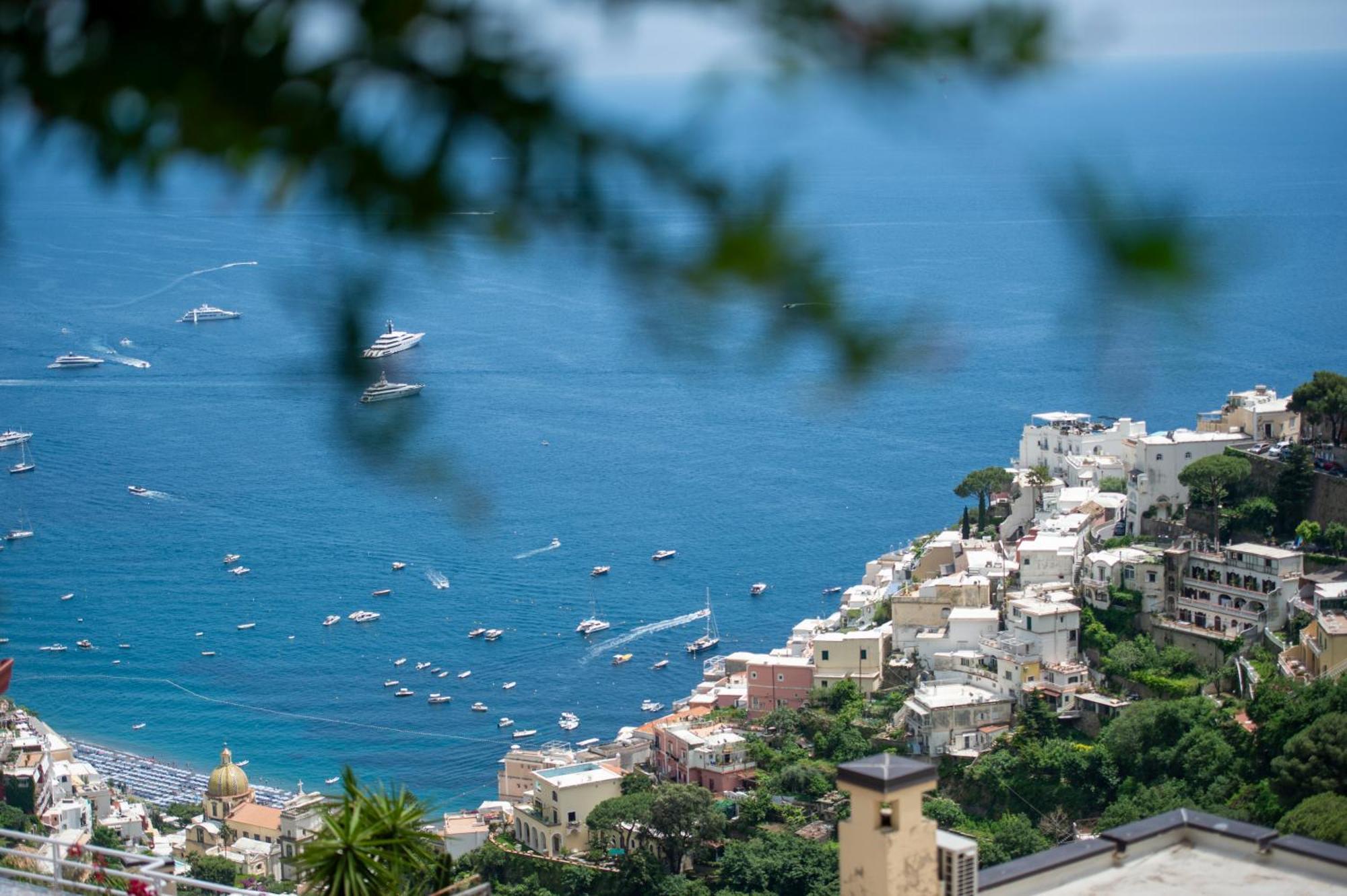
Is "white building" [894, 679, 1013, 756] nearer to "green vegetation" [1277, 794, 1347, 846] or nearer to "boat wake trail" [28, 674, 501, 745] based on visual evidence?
"green vegetation" [1277, 794, 1347, 846]

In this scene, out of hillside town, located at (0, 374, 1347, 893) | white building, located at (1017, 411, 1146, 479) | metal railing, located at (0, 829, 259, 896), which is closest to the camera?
metal railing, located at (0, 829, 259, 896)

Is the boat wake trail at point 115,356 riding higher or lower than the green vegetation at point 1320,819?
higher

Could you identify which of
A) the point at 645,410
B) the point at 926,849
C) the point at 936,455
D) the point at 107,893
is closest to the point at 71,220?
the point at 107,893

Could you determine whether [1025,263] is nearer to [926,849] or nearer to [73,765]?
[73,765]

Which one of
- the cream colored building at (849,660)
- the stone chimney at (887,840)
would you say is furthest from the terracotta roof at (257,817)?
the stone chimney at (887,840)

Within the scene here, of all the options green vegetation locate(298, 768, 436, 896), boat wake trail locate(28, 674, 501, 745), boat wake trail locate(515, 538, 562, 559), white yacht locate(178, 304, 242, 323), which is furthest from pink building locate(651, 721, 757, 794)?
white yacht locate(178, 304, 242, 323)

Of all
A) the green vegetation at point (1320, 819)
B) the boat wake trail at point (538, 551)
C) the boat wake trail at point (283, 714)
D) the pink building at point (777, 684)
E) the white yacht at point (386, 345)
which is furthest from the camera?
the boat wake trail at point (538, 551)

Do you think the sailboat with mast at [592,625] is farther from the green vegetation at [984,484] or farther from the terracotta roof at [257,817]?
the terracotta roof at [257,817]

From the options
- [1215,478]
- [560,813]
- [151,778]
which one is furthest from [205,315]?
[1215,478]
